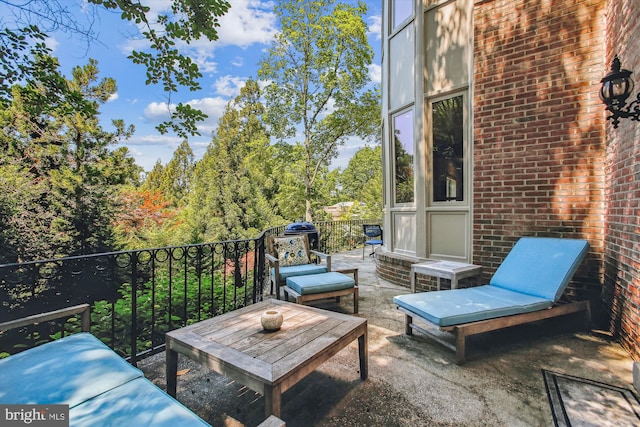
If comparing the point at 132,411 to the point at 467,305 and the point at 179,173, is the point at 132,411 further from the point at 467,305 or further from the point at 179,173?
the point at 179,173

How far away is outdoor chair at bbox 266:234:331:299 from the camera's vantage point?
3.78 m

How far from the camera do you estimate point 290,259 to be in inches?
165

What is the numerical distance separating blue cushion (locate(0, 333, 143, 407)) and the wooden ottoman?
1885mm

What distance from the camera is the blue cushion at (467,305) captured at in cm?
245

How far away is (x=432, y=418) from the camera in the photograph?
5.80 ft

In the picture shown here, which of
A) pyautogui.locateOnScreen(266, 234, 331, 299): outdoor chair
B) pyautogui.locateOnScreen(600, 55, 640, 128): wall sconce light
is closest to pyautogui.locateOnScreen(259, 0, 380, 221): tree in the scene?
pyautogui.locateOnScreen(266, 234, 331, 299): outdoor chair

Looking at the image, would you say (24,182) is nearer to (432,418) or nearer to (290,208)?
(432,418)

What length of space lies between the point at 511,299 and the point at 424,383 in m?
1.29

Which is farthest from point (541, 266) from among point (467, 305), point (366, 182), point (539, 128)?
point (366, 182)

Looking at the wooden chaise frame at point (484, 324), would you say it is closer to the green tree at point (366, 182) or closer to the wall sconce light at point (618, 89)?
the wall sconce light at point (618, 89)

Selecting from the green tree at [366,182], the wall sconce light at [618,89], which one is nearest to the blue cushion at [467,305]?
the wall sconce light at [618,89]

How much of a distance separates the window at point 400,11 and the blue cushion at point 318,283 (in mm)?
4363

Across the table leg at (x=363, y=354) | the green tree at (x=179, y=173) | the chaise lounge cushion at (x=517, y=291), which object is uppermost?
the green tree at (x=179, y=173)

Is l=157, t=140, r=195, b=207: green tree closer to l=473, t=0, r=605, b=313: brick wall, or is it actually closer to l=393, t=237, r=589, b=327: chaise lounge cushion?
l=473, t=0, r=605, b=313: brick wall
